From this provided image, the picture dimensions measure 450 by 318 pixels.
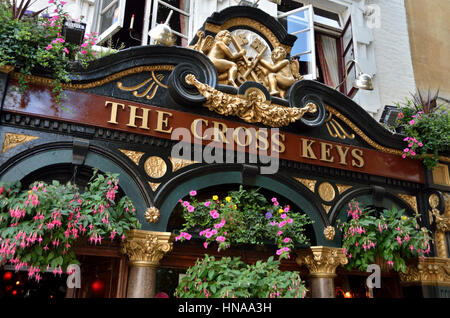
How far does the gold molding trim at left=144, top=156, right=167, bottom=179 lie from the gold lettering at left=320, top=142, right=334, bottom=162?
96.1 inches

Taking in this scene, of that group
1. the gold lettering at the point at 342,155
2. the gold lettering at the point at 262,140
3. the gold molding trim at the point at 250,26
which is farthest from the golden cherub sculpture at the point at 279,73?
the gold lettering at the point at 342,155

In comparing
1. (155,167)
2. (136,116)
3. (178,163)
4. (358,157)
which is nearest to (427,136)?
(358,157)

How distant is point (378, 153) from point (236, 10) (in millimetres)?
3211

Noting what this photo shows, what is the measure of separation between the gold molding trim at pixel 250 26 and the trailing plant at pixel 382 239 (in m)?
2.97

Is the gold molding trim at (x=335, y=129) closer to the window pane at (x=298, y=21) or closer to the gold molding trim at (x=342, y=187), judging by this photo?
the gold molding trim at (x=342, y=187)

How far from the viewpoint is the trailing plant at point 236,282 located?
443cm

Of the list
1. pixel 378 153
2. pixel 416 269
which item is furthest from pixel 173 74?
pixel 416 269

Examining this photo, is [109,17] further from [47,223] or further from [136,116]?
[47,223]

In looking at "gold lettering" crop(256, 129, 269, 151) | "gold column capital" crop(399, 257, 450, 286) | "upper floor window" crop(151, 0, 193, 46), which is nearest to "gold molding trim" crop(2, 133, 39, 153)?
"gold lettering" crop(256, 129, 269, 151)

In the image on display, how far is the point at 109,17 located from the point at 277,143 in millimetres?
3765

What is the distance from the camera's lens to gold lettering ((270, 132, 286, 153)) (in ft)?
21.1

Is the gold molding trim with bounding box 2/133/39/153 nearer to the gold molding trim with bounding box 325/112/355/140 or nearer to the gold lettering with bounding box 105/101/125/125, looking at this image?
the gold lettering with bounding box 105/101/125/125

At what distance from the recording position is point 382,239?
245 inches
